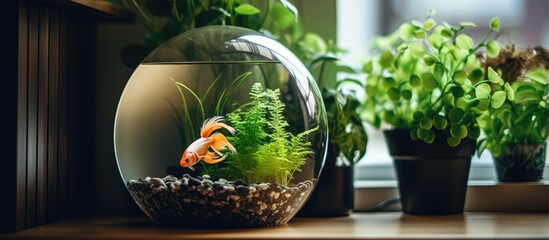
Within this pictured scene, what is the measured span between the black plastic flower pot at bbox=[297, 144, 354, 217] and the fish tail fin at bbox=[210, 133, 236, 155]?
266 millimetres

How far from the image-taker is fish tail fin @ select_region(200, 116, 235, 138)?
1.25 metres

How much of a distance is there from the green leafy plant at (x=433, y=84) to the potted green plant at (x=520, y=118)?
65 mm

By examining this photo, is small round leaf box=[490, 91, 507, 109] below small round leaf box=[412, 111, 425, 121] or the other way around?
the other way around

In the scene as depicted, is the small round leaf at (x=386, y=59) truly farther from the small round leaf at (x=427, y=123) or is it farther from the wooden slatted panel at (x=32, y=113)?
the wooden slatted panel at (x=32, y=113)

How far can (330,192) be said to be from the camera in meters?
1.46

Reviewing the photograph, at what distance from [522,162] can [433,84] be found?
244 mm

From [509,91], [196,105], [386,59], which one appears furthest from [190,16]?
[509,91]

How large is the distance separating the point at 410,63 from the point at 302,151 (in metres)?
0.35

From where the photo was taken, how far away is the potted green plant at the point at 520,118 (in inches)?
57.3

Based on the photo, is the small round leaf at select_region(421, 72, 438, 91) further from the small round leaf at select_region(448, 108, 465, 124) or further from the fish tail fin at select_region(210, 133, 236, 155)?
the fish tail fin at select_region(210, 133, 236, 155)

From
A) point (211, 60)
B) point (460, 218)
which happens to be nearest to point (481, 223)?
point (460, 218)

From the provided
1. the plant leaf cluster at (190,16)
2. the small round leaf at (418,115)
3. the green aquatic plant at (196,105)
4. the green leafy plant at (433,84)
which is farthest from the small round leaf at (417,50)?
the green aquatic plant at (196,105)

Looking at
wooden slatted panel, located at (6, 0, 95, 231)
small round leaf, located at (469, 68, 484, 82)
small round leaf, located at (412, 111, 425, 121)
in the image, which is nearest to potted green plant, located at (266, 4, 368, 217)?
small round leaf, located at (412, 111, 425, 121)

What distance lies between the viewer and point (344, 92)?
1.54 metres
